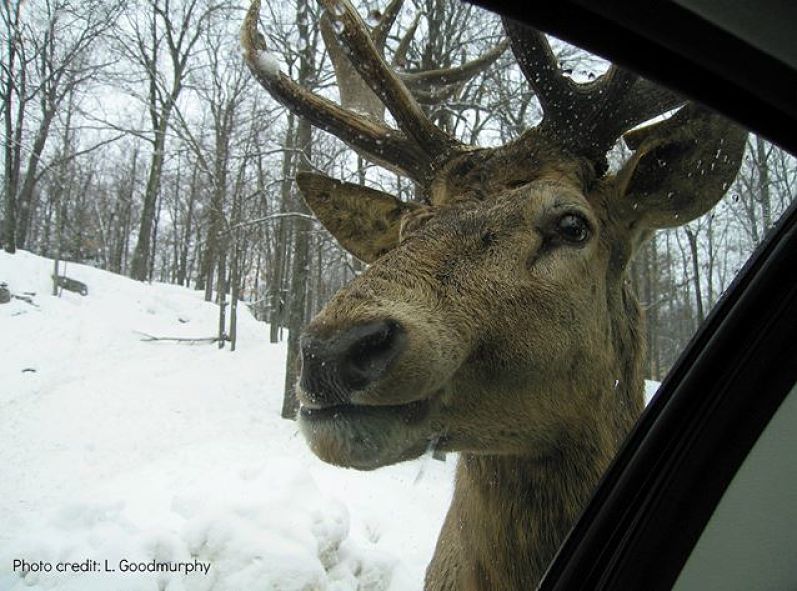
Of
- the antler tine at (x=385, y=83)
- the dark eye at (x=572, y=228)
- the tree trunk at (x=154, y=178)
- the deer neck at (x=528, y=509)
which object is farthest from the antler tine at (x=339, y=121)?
the tree trunk at (x=154, y=178)

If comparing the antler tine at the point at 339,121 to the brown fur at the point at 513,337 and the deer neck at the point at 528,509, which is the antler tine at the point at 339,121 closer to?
the brown fur at the point at 513,337

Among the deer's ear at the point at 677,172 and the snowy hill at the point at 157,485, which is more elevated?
the deer's ear at the point at 677,172

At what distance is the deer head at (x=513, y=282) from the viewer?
5.15 ft

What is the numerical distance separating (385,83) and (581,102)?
42.7 inches

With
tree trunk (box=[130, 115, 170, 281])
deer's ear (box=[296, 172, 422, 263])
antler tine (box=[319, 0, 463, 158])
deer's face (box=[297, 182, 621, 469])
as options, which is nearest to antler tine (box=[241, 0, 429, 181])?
antler tine (box=[319, 0, 463, 158])

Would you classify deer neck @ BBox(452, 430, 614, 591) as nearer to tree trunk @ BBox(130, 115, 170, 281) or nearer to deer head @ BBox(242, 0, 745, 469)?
deer head @ BBox(242, 0, 745, 469)

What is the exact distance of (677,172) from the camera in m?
2.35

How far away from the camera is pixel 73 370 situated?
17.7 feet

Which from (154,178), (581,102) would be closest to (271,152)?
(154,178)

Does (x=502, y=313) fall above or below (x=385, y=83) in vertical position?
below

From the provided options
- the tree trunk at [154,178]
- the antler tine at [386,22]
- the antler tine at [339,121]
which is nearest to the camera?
the antler tine at [339,121]

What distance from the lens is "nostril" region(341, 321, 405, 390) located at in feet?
4.80

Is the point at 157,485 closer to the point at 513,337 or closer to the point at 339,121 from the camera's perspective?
the point at 339,121

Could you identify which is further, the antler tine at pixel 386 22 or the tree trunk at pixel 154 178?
the tree trunk at pixel 154 178
